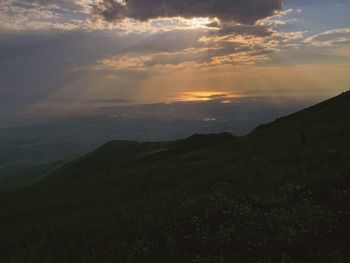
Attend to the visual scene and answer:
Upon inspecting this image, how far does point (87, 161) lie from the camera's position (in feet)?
480

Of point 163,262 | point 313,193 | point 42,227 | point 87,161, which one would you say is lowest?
point 87,161

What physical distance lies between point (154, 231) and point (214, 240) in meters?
3.39

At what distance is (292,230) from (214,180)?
15002mm

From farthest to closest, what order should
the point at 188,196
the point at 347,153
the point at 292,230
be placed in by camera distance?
1. the point at 347,153
2. the point at 188,196
3. the point at 292,230

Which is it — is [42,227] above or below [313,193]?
below

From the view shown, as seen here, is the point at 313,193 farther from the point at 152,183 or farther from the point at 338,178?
the point at 152,183

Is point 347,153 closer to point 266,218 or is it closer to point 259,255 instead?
point 266,218

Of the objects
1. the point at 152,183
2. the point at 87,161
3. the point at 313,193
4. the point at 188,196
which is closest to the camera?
the point at 313,193

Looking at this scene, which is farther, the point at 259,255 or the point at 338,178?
the point at 338,178

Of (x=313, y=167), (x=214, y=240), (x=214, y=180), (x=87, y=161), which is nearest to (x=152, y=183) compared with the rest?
(x=214, y=180)

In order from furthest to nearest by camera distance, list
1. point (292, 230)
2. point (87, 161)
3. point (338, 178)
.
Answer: point (87, 161) → point (338, 178) → point (292, 230)

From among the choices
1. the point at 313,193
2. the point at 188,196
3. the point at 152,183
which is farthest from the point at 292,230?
the point at 152,183

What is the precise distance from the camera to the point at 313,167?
2688 centimetres

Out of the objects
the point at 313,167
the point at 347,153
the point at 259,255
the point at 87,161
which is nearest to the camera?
the point at 259,255
